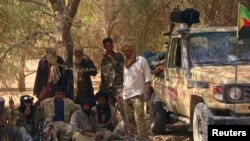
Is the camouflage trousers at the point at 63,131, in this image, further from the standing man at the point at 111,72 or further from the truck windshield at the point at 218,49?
the truck windshield at the point at 218,49

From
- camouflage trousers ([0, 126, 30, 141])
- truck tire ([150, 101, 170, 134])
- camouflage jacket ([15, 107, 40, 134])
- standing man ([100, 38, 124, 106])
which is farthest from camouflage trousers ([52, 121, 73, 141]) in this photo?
truck tire ([150, 101, 170, 134])

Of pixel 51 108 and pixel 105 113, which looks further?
pixel 105 113

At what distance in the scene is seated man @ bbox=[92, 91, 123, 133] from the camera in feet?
27.2

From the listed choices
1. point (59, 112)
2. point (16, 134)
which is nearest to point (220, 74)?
point (59, 112)

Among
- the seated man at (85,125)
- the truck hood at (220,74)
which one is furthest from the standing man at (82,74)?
the truck hood at (220,74)

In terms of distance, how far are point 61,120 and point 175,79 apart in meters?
1.74

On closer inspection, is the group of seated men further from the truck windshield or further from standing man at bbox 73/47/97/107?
the truck windshield

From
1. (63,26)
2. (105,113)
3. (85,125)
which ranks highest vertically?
(63,26)

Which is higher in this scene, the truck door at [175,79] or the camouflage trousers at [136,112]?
the truck door at [175,79]

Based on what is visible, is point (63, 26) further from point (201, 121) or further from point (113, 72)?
point (201, 121)

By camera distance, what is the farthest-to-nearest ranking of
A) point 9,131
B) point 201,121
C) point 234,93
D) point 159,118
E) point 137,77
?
1. point 159,118
2. point 137,77
3. point 9,131
4. point 201,121
5. point 234,93

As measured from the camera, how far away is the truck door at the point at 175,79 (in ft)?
25.9

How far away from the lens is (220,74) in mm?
6781

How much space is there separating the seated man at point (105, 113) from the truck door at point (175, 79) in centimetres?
84
